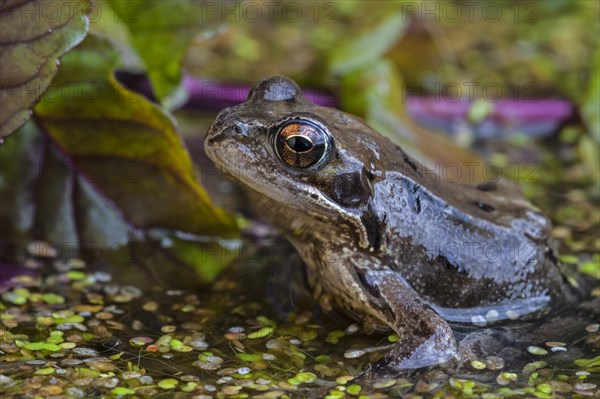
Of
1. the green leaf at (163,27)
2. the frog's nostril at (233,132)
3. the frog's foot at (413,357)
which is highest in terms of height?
the green leaf at (163,27)

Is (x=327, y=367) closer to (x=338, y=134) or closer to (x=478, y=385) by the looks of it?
(x=478, y=385)

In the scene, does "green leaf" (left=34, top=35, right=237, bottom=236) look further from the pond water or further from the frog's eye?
the frog's eye

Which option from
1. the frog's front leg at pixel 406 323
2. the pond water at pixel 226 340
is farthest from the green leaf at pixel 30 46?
the frog's front leg at pixel 406 323

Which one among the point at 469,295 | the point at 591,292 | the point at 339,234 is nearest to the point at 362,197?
the point at 339,234

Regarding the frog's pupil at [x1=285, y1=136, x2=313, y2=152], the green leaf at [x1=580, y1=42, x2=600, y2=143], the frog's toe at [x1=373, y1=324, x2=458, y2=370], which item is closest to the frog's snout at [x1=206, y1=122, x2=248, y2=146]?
the frog's pupil at [x1=285, y1=136, x2=313, y2=152]

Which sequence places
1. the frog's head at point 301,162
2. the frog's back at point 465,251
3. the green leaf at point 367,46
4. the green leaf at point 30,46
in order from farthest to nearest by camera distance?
1. the green leaf at point 367,46
2. the frog's back at point 465,251
3. the green leaf at point 30,46
4. the frog's head at point 301,162

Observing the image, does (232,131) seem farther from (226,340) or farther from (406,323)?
(406,323)

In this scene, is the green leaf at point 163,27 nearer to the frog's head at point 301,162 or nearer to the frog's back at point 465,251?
the frog's head at point 301,162

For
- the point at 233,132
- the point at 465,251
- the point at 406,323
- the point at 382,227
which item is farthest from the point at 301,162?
the point at 465,251
